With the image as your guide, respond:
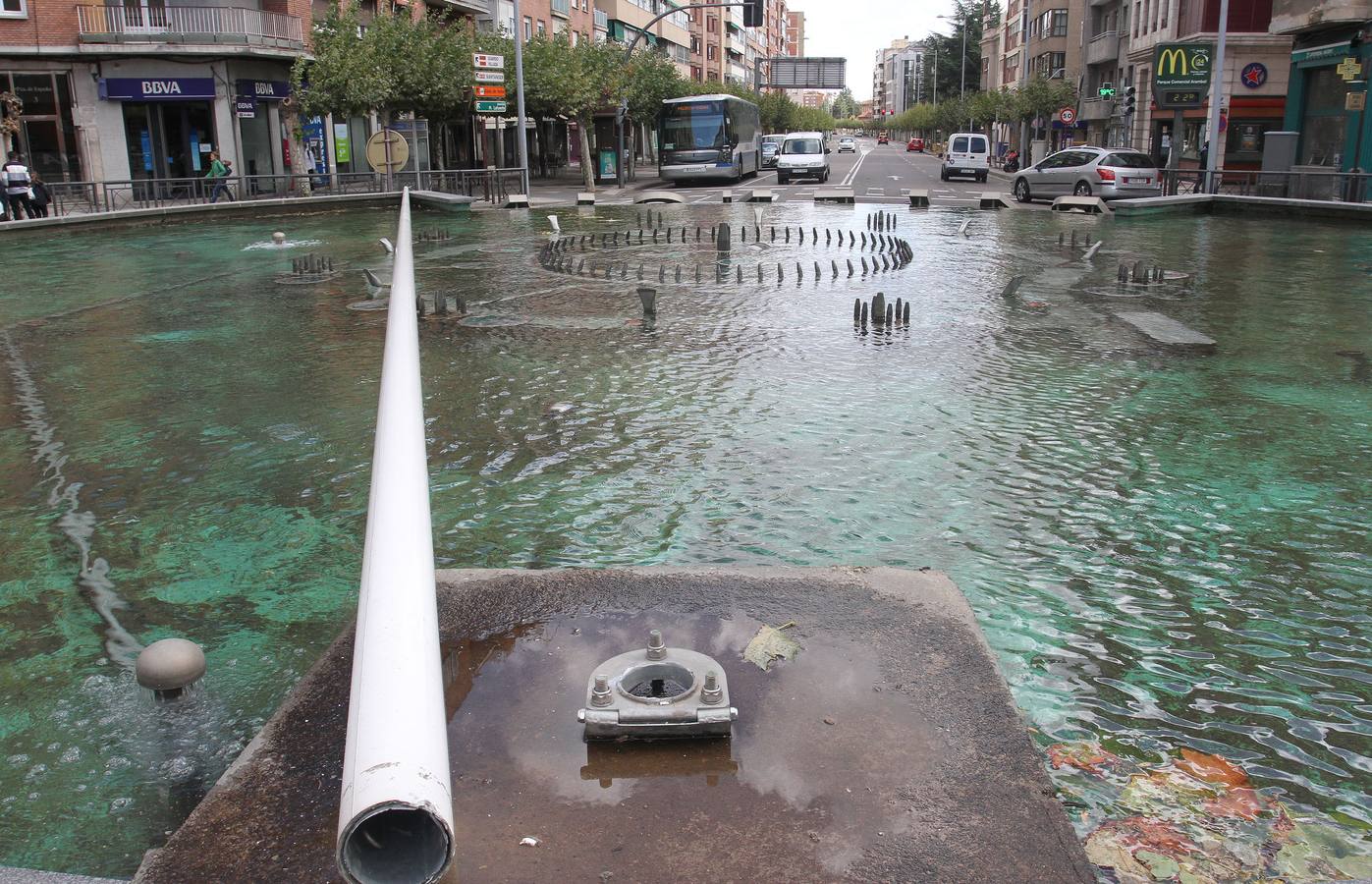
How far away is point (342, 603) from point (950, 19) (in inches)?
4532

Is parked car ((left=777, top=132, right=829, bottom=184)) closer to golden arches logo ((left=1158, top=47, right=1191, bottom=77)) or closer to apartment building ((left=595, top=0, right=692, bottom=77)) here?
golden arches logo ((left=1158, top=47, right=1191, bottom=77))

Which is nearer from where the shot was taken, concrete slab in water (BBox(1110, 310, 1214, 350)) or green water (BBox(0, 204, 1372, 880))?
green water (BBox(0, 204, 1372, 880))

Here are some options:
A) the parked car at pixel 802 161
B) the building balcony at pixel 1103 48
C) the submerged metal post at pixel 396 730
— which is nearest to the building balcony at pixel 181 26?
the parked car at pixel 802 161

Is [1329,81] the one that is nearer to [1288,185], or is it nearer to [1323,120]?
[1323,120]

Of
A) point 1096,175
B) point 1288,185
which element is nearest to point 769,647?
point 1288,185

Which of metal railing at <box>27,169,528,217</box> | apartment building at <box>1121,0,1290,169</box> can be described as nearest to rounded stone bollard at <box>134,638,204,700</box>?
metal railing at <box>27,169,528,217</box>

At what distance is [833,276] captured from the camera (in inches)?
622

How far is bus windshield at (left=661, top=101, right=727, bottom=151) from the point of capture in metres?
45.1

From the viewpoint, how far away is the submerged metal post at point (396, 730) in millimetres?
1896

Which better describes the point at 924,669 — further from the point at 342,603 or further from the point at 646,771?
the point at 342,603

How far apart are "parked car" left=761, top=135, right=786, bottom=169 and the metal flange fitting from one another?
62631 millimetres

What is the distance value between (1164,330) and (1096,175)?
67.1ft

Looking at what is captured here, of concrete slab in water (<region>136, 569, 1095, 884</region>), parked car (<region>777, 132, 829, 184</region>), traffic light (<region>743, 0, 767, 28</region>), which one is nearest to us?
concrete slab in water (<region>136, 569, 1095, 884</region>)

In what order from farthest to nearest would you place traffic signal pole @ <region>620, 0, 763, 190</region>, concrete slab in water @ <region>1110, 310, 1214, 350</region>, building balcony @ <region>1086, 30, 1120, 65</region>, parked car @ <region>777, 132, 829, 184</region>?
building balcony @ <region>1086, 30, 1120, 65</region> < parked car @ <region>777, 132, 829, 184</region> < traffic signal pole @ <region>620, 0, 763, 190</region> < concrete slab in water @ <region>1110, 310, 1214, 350</region>
